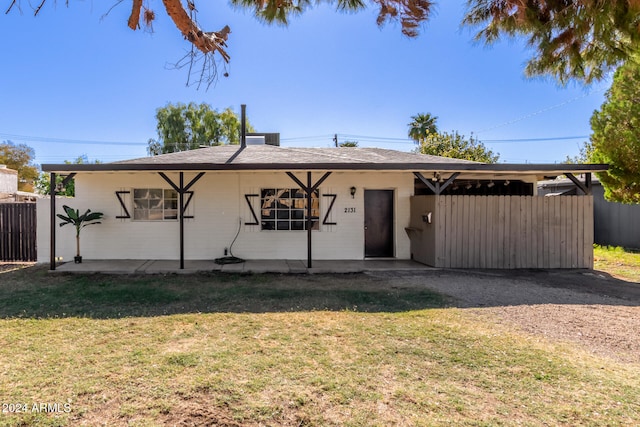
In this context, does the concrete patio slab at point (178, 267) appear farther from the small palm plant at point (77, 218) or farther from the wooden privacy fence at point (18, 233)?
the wooden privacy fence at point (18, 233)

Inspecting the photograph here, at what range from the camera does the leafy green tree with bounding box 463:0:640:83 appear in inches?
160

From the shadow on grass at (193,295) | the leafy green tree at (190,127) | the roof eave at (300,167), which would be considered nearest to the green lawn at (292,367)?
the shadow on grass at (193,295)

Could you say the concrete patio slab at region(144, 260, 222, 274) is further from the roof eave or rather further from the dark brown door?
the dark brown door

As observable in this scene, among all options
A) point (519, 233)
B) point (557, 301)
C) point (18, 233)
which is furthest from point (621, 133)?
point (18, 233)

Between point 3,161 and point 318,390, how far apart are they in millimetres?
39738

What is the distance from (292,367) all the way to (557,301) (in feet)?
14.2

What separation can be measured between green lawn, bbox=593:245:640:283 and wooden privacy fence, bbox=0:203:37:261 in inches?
520

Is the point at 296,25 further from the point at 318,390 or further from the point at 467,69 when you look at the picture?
the point at 467,69

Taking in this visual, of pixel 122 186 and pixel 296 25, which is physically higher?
pixel 296 25

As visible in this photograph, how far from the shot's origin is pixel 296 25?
176 inches

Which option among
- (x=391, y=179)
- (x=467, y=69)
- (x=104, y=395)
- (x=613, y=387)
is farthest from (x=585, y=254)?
(x=104, y=395)

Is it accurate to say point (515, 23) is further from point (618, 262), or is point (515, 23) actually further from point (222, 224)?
point (618, 262)

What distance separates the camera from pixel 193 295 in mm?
5379

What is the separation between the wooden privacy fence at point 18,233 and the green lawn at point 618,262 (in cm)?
1321
